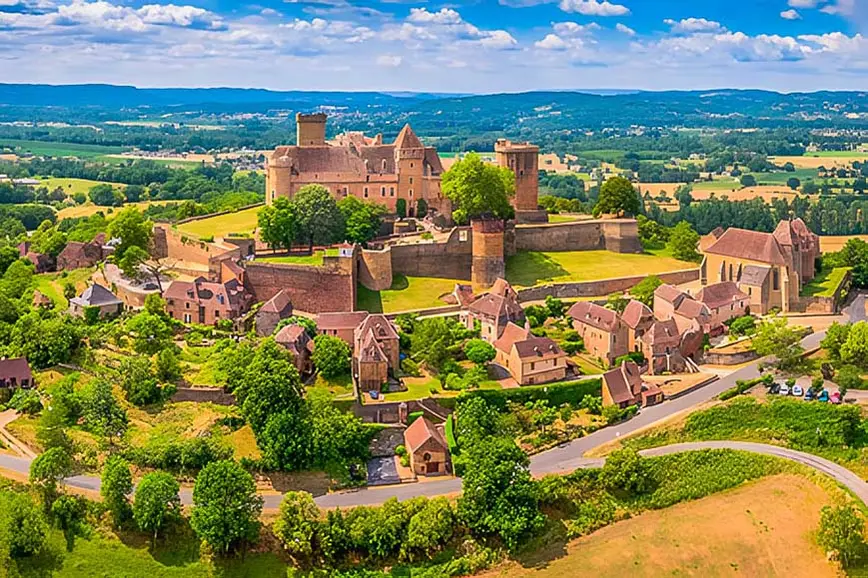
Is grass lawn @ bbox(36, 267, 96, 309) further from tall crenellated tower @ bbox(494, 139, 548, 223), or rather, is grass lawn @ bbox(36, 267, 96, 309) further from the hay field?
the hay field

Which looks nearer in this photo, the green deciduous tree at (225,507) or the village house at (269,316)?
the green deciduous tree at (225,507)

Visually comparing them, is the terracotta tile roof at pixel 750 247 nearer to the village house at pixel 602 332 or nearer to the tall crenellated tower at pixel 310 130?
the village house at pixel 602 332

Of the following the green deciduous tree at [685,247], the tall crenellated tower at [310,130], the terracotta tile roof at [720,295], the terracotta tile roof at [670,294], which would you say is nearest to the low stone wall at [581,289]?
the terracotta tile roof at [670,294]

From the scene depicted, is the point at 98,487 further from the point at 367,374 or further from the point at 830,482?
the point at 830,482

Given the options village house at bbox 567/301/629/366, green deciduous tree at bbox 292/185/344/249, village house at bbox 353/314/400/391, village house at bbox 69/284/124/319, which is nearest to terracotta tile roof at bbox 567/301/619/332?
village house at bbox 567/301/629/366

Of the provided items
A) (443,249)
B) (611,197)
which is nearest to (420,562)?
(443,249)

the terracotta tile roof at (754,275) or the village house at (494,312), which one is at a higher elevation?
the terracotta tile roof at (754,275)
